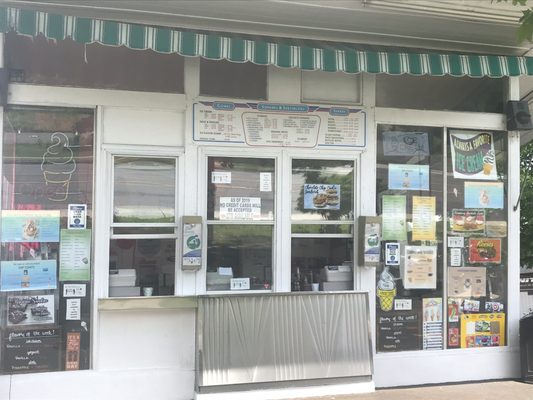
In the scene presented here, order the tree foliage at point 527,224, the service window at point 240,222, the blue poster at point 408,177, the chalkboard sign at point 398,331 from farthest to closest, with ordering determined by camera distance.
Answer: the tree foliage at point 527,224 < the blue poster at point 408,177 < the chalkboard sign at point 398,331 < the service window at point 240,222

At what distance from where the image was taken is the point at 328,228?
16.3 ft

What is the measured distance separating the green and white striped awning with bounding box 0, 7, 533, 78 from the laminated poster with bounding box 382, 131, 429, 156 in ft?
2.62

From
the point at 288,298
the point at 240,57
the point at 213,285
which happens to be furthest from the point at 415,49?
the point at 213,285

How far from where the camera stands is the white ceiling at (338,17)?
14.2 ft

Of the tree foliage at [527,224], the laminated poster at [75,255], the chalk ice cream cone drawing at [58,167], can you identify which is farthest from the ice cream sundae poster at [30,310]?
the tree foliage at [527,224]

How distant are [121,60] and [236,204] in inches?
68.5

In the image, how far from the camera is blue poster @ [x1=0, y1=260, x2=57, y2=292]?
4250mm

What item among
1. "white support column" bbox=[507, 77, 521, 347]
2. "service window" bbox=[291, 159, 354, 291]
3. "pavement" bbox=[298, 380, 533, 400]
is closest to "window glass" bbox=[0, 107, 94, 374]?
"service window" bbox=[291, 159, 354, 291]

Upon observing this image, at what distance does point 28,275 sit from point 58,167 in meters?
0.99

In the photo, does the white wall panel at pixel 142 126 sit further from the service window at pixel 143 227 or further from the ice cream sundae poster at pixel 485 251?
the ice cream sundae poster at pixel 485 251

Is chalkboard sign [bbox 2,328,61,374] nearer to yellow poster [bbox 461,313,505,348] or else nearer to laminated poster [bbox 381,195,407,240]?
laminated poster [bbox 381,195,407,240]

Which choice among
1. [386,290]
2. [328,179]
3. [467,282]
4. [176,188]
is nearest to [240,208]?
[176,188]

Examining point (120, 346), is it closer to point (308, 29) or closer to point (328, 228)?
point (328, 228)

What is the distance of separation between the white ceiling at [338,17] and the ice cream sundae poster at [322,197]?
1.48m
